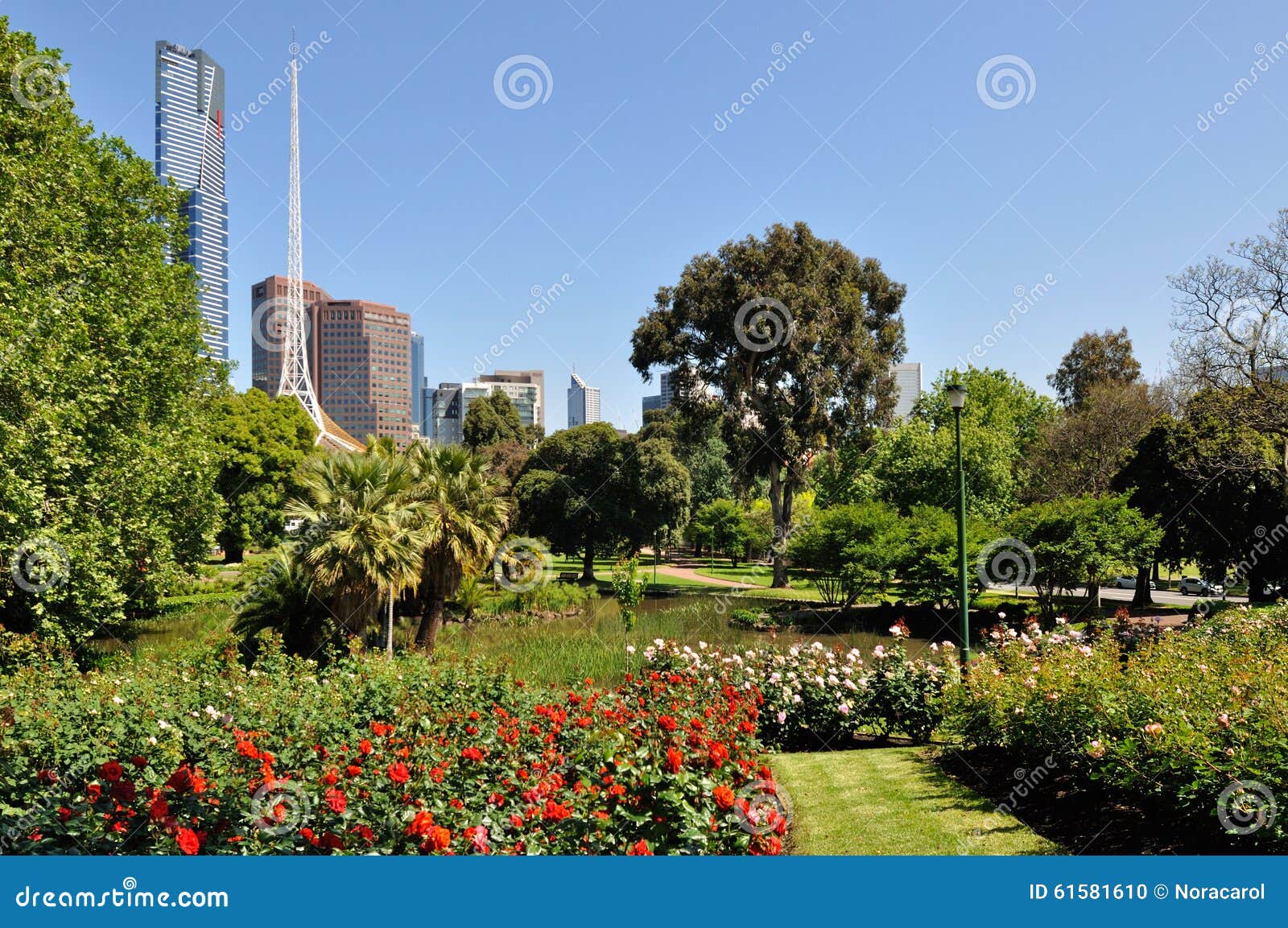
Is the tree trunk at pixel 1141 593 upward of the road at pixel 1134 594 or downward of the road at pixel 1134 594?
upward

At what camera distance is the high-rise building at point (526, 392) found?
153m

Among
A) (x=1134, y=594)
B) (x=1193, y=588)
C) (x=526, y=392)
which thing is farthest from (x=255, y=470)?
(x=526, y=392)

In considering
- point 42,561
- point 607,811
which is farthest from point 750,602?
point 607,811

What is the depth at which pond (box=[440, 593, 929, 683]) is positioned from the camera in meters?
11.2

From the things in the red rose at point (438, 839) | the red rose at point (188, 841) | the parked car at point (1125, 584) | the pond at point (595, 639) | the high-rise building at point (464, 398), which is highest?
the high-rise building at point (464, 398)

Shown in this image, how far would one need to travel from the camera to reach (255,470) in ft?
105

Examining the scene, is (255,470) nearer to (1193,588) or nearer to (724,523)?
(724,523)

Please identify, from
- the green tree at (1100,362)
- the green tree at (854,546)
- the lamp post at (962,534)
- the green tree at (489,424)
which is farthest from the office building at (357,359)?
the lamp post at (962,534)

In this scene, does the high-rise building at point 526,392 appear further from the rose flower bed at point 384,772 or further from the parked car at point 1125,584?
the rose flower bed at point 384,772

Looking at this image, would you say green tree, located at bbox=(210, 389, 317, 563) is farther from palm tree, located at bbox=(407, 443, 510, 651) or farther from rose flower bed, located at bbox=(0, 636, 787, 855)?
rose flower bed, located at bbox=(0, 636, 787, 855)

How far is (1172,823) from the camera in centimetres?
521

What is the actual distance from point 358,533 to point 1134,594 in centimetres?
3172

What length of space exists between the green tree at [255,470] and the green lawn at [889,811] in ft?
90.6

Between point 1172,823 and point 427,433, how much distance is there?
7272 inches
